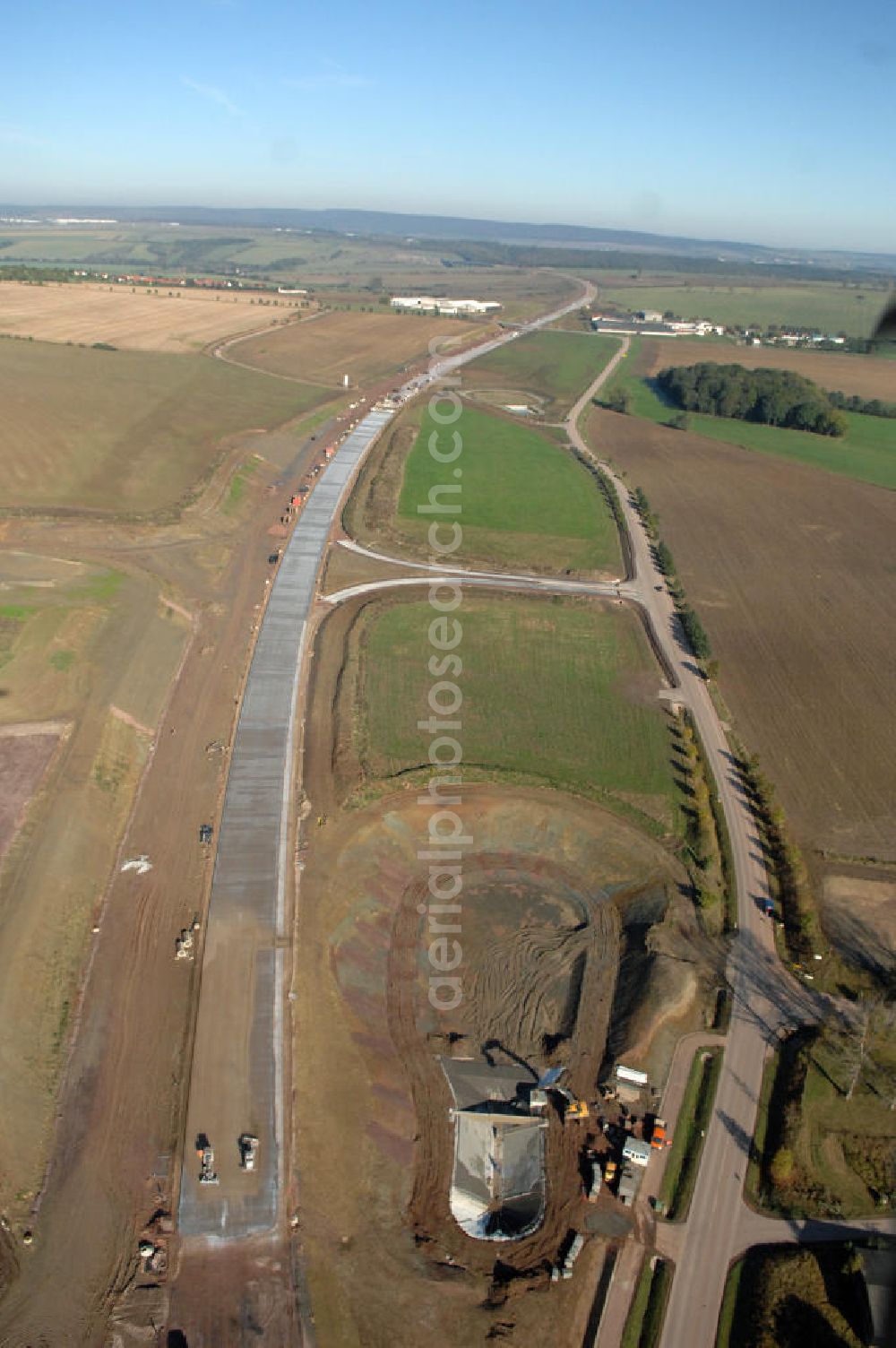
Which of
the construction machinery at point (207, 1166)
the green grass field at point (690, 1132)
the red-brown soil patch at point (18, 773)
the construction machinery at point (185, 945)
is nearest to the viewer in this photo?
the construction machinery at point (207, 1166)

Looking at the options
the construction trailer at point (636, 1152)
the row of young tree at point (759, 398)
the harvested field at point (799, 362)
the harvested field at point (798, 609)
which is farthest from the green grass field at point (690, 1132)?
the harvested field at point (799, 362)

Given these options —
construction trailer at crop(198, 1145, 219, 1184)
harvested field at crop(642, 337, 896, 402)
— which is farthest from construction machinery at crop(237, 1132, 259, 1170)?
harvested field at crop(642, 337, 896, 402)

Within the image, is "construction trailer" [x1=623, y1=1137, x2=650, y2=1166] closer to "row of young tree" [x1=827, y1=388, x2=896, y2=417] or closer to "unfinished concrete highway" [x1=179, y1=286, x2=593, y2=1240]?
"unfinished concrete highway" [x1=179, y1=286, x2=593, y2=1240]

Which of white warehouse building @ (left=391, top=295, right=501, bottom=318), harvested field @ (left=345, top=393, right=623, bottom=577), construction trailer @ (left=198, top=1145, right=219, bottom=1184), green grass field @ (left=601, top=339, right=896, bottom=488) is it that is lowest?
construction trailer @ (left=198, top=1145, right=219, bottom=1184)

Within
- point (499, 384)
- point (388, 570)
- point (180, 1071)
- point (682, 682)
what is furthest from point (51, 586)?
point (499, 384)

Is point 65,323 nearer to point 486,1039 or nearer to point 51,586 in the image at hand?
point 51,586

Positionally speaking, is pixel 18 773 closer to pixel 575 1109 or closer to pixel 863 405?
pixel 575 1109

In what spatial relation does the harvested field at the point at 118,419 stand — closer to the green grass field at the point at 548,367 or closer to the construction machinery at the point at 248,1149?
the green grass field at the point at 548,367
